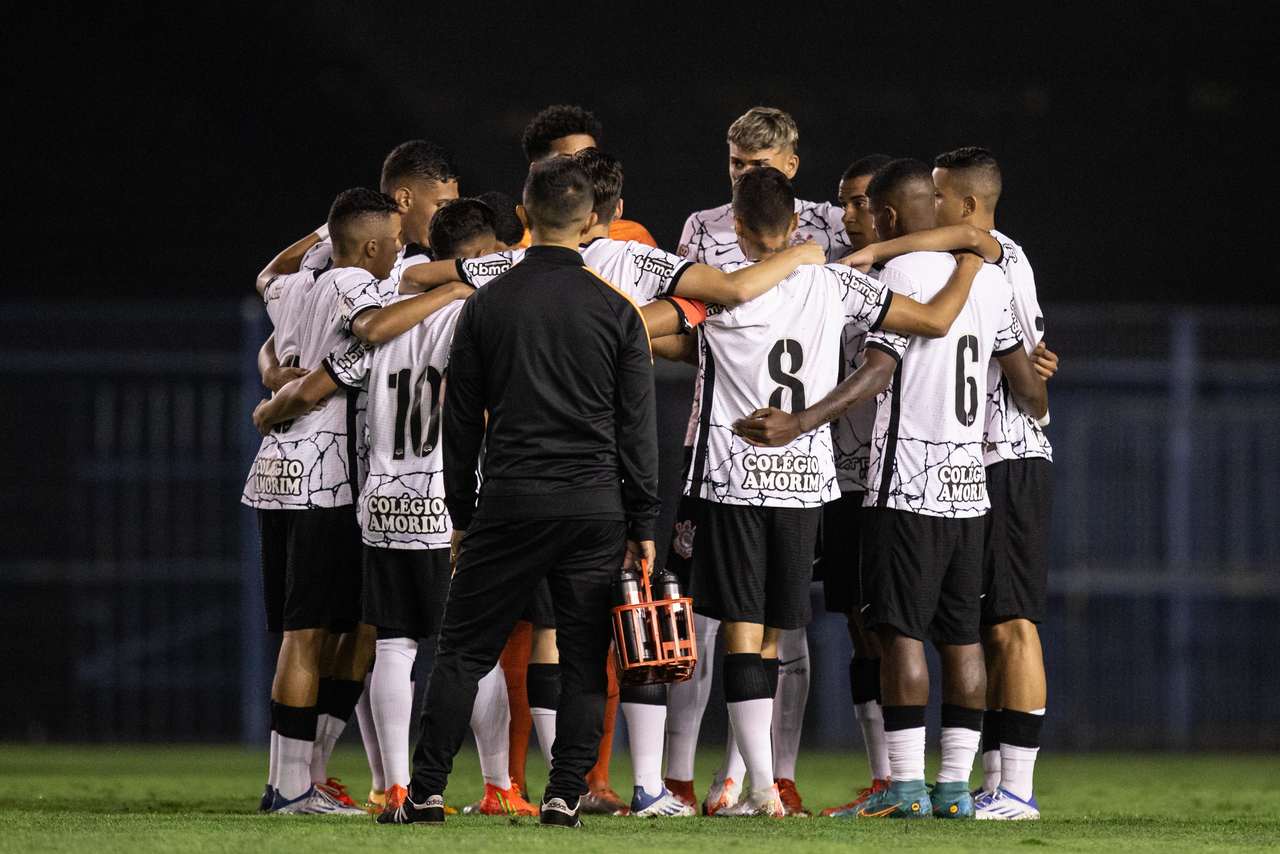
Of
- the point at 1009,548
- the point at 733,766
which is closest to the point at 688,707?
the point at 733,766

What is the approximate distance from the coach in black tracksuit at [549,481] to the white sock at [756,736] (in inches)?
25.7

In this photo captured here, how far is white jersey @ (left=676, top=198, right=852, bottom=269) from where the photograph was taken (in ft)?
20.0

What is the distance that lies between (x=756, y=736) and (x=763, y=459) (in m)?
0.76

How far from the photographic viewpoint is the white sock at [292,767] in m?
5.61

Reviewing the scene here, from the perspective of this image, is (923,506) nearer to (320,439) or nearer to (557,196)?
(557,196)

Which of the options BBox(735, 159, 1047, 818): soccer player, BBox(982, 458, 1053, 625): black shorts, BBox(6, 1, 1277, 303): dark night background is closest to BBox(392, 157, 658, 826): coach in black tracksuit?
BBox(735, 159, 1047, 818): soccer player

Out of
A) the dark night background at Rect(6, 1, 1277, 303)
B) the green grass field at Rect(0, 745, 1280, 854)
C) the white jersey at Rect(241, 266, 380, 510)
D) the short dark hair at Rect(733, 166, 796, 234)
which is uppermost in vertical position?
→ the dark night background at Rect(6, 1, 1277, 303)

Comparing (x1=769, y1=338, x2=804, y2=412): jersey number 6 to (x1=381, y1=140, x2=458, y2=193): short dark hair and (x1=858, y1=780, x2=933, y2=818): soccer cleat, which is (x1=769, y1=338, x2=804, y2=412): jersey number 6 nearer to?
(x1=858, y1=780, x2=933, y2=818): soccer cleat

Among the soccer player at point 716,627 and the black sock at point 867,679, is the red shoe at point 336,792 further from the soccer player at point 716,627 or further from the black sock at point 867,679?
the black sock at point 867,679

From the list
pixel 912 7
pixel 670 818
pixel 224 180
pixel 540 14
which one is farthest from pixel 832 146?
pixel 670 818

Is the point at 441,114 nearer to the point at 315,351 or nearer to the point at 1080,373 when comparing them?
the point at 1080,373

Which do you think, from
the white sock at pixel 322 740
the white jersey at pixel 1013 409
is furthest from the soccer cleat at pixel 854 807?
the white sock at pixel 322 740

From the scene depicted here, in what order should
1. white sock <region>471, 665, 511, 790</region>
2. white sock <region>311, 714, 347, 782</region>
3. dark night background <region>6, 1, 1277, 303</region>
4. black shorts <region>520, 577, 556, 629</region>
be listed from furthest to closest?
dark night background <region>6, 1, 1277, 303</region> → white sock <region>311, 714, 347, 782</region> → black shorts <region>520, 577, 556, 629</region> → white sock <region>471, 665, 511, 790</region>

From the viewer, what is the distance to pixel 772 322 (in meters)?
5.39
